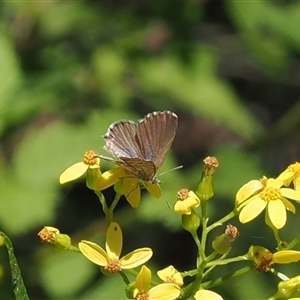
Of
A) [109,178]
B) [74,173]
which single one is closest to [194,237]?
[109,178]

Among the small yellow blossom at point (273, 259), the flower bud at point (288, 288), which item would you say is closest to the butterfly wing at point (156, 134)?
the small yellow blossom at point (273, 259)

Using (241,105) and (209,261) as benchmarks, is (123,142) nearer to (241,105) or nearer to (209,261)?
(209,261)

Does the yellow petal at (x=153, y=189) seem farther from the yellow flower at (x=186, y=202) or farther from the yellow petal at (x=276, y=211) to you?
the yellow petal at (x=276, y=211)

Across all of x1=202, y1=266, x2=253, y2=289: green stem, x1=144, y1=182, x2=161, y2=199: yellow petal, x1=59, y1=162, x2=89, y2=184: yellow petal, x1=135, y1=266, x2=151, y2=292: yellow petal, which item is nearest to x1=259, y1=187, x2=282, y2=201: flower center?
x1=202, y1=266, x2=253, y2=289: green stem

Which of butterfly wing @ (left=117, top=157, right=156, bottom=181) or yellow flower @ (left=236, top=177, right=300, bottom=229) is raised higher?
butterfly wing @ (left=117, top=157, right=156, bottom=181)

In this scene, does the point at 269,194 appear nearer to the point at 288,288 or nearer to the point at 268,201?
the point at 268,201

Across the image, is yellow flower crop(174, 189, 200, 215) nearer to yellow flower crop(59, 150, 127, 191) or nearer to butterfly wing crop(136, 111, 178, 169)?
butterfly wing crop(136, 111, 178, 169)

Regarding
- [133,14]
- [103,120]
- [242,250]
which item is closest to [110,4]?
[133,14]
